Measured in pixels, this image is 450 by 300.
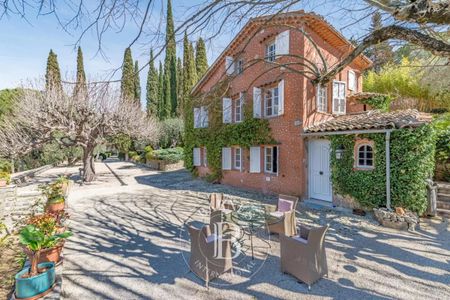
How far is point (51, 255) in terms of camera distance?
4320 mm

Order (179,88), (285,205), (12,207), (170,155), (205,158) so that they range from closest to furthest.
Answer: (285,205) → (12,207) → (205,158) → (170,155) → (179,88)

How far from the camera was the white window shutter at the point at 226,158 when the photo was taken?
14.2 meters

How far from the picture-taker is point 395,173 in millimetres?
7762

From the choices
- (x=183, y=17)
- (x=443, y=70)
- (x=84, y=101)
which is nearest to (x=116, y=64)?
(x=183, y=17)

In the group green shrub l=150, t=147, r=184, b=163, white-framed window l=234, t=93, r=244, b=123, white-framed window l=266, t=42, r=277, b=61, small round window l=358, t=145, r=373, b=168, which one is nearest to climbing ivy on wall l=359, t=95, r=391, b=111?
small round window l=358, t=145, r=373, b=168

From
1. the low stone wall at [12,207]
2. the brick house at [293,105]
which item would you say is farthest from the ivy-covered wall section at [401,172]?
the low stone wall at [12,207]

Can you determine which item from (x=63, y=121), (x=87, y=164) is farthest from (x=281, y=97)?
(x=87, y=164)

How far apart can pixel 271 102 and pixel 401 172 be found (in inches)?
251

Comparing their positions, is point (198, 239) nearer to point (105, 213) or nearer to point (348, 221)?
point (348, 221)

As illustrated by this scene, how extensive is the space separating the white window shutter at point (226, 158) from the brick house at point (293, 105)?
0.15 metres

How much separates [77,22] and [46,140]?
50.7 ft

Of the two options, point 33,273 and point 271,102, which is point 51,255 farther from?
point 271,102

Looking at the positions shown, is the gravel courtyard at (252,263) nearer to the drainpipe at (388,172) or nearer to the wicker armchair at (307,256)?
the wicker armchair at (307,256)

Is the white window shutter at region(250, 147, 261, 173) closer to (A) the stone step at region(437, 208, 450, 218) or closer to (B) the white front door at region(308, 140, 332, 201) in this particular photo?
(B) the white front door at region(308, 140, 332, 201)
